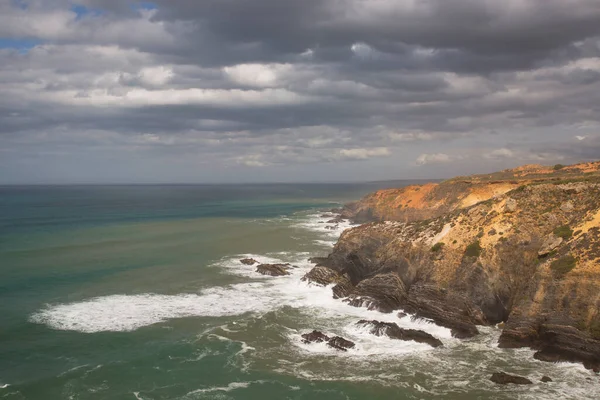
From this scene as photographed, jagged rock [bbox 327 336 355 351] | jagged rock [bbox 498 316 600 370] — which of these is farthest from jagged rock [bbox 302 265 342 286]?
jagged rock [bbox 498 316 600 370]

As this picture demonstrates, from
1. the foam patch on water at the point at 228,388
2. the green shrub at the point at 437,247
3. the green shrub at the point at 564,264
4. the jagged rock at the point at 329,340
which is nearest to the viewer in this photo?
the foam patch on water at the point at 228,388

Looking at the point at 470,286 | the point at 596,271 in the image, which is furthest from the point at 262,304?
the point at 596,271

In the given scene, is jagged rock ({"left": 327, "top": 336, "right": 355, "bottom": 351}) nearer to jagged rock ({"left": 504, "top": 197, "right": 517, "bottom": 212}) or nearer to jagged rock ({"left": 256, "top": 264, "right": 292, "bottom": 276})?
jagged rock ({"left": 256, "top": 264, "right": 292, "bottom": 276})

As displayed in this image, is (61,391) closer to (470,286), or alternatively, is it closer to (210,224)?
(470,286)

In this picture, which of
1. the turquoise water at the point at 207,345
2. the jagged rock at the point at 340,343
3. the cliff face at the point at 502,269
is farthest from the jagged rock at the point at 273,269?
the jagged rock at the point at 340,343

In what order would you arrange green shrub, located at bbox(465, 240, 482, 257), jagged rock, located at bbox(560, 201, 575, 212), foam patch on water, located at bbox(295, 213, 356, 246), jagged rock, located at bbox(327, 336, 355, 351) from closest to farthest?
jagged rock, located at bbox(327, 336, 355, 351)
green shrub, located at bbox(465, 240, 482, 257)
jagged rock, located at bbox(560, 201, 575, 212)
foam patch on water, located at bbox(295, 213, 356, 246)

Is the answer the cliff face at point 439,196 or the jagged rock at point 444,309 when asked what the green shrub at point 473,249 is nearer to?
the jagged rock at point 444,309

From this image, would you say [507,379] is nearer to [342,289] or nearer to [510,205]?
[342,289]

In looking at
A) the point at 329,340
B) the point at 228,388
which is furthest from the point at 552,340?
the point at 228,388
